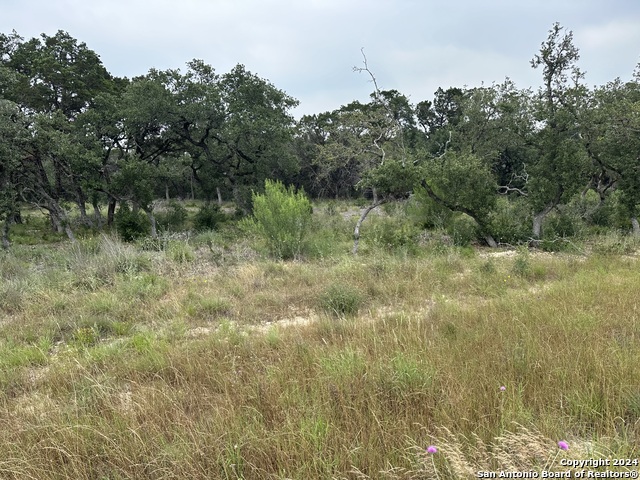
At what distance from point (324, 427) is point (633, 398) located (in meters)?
1.92

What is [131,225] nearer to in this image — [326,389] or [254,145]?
[254,145]

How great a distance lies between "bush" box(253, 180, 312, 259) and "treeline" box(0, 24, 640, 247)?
2.46m

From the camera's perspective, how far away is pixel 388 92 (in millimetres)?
33062

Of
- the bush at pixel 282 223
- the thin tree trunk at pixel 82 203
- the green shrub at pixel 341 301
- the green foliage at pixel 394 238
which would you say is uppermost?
the thin tree trunk at pixel 82 203

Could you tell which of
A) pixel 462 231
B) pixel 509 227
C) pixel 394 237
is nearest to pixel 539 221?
pixel 509 227

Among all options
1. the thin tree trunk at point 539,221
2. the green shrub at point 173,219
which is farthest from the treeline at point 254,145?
the green shrub at point 173,219

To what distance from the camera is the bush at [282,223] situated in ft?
31.6

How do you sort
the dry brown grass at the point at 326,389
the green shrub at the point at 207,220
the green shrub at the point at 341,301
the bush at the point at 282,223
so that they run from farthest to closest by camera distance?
the green shrub at the point at 207,220 < the bush at the point at 282,223 < the green shrub at the point at 341,301 < the dry brown grass at the point at 326,389

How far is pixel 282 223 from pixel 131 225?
1019 cm

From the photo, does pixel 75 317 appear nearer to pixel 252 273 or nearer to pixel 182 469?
pixel 252 273

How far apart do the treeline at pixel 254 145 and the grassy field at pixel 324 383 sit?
5659 millimetres

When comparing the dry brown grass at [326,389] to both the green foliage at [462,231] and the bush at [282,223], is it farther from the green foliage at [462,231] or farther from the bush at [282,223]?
the green foliage at [462,231]

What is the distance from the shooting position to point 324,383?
2516 millimetres

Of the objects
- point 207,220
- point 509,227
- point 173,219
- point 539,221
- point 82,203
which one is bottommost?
point 509,227
